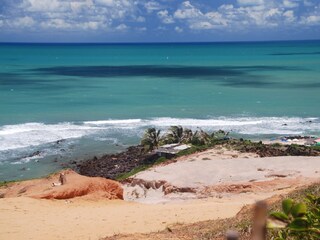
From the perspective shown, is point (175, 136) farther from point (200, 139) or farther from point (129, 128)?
point (129, 128)

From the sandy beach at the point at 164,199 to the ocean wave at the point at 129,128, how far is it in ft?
52.7

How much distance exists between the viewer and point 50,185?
2291 cm

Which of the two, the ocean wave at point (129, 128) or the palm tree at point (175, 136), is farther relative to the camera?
the ocean wave at point (129, 128)

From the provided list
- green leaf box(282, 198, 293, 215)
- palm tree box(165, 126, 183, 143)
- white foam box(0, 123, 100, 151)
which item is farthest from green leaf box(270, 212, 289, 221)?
white foam box(0, 123, 100, 151)

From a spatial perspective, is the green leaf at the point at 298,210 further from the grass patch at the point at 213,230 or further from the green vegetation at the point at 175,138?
the green vegetation at the point at 175,138

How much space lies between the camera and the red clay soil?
65.5 feet

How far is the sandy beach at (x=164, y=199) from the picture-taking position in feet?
50.8

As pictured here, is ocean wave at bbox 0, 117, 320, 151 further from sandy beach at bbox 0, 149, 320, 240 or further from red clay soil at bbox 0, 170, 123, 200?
red clay soil at bbox 0, 170, 123, 200

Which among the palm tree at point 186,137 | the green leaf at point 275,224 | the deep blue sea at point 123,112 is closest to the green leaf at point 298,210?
the green leaf at point 275,224

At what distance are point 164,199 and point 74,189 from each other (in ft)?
15.0

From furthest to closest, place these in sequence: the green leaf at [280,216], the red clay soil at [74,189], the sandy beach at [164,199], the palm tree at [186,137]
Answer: the palm tree at [186,137] → the red clay soil at [74,189] → the sandy beach at [164,199] → the green leaf at [280,216]

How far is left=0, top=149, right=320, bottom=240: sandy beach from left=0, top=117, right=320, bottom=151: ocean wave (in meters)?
16.1

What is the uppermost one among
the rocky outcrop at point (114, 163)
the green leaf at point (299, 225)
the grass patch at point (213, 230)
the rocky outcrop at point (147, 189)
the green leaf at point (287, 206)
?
the green leaf at point (287, 206)

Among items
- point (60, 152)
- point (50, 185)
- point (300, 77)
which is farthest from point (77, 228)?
point (300, 77)
